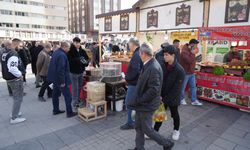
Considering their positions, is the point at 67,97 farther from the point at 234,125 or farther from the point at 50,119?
the point at 234,125

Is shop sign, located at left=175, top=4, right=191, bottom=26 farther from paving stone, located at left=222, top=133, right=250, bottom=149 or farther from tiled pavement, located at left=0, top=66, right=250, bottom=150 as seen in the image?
paving stone, located at left=222, top=133, right=250, bottom=149

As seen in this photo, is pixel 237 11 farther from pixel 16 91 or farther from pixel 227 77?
pixel 16 91

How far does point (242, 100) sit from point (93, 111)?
4.00 metres

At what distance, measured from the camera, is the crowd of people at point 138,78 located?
2.53 m

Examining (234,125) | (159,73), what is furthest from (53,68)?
(234,125)

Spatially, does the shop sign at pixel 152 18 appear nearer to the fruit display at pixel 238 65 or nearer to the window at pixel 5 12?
the fruit display at pixel 238 65

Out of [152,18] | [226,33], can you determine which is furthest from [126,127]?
[152,18]

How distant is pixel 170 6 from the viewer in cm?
806

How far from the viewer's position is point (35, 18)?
140 ft

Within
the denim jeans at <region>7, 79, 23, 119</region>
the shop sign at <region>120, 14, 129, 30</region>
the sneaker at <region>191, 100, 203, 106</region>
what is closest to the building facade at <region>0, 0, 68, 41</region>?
the shop sign at <region>120, 14, 129, 30</region>

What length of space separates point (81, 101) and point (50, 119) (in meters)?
1.31

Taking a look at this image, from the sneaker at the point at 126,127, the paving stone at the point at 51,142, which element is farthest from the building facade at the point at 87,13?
the paving stone at the point at 51,142

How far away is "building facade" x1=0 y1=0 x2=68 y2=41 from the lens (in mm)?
35306

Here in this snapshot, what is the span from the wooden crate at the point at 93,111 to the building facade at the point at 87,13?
2212 inches
